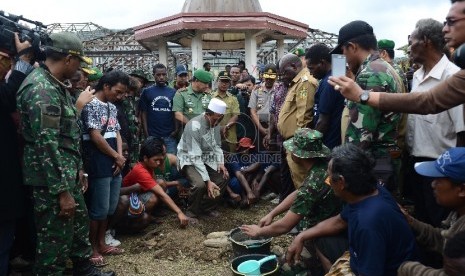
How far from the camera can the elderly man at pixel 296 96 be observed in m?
4.41

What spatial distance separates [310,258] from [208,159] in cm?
240

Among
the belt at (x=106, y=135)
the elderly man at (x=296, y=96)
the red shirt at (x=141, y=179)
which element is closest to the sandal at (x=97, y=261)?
the red shirt at (x=141, y=179)

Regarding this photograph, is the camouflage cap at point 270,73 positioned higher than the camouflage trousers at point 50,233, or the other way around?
the camouflage cap at point 270,73

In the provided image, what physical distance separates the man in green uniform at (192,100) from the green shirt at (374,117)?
3.40 m

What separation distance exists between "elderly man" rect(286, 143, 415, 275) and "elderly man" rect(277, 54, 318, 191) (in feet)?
5.18

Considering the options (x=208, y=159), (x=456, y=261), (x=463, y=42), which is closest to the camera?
(x=456, y=261)

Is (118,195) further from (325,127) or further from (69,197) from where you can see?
(325,127)

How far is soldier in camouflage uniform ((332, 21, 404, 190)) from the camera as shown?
2883mm

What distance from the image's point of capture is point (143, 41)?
1170 cm

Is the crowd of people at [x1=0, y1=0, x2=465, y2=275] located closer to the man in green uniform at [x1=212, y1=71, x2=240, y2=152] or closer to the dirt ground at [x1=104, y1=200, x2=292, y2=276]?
the dirt ground at [x1=104, y1=200, x2=292, y2=276]

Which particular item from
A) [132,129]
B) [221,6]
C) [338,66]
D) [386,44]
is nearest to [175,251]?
[132,129]

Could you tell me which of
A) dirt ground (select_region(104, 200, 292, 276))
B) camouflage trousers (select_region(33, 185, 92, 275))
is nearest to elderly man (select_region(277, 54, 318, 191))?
dirt ground (select_region(104, 200, 292, 276))

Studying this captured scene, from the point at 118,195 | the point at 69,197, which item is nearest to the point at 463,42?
the point at 69,197

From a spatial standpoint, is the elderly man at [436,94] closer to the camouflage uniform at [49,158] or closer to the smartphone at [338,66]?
the smartphone at [338,66]
